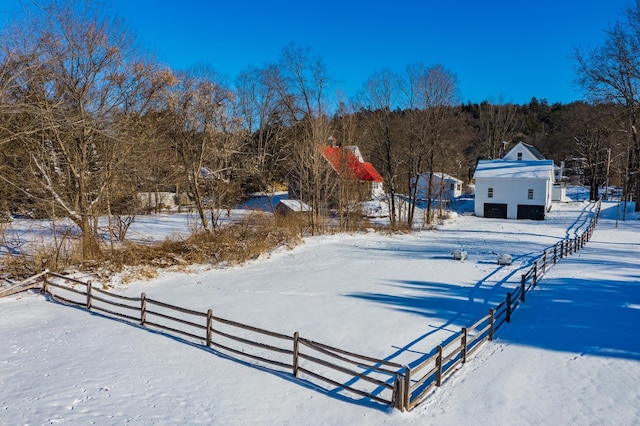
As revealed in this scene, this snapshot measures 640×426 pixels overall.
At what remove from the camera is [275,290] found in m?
15.8

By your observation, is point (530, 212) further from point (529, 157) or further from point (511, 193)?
point (529, 157)

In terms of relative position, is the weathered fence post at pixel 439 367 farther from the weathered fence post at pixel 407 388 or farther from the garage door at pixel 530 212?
the garage door at pixel 530 212

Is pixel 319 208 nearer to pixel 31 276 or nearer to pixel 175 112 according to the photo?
pixel 175 112

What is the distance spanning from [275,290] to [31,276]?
876cm

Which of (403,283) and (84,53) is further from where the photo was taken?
(84,53)

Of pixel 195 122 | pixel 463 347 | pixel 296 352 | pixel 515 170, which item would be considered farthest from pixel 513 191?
pixel 296 352

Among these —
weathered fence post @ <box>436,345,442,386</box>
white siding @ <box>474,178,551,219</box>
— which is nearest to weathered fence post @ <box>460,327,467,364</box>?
weathered fence post @ <box>436,345,442,386</box>

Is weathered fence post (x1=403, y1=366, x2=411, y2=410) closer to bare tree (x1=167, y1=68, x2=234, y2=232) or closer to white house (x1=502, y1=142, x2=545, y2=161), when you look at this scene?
bare tree (x1=167, y1=68, x2=234, y2=232)

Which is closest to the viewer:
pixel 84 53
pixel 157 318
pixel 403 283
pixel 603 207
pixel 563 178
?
Result: pixel 157 318

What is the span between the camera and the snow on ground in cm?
712

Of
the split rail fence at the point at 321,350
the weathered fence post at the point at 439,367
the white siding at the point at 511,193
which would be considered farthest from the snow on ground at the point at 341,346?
the white siding at the point at 511,193

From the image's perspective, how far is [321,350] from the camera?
8117mm

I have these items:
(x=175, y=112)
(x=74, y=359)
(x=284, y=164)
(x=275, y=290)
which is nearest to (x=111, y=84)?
(x=175, y=112)

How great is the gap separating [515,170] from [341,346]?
146ft
